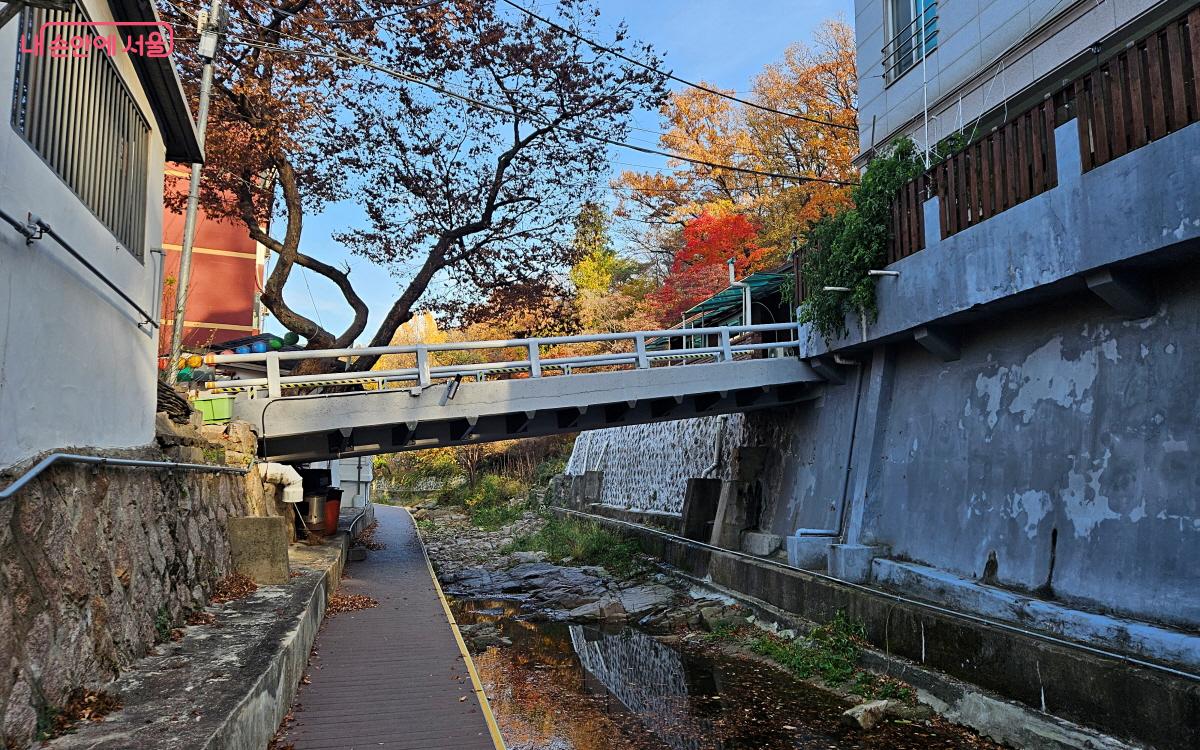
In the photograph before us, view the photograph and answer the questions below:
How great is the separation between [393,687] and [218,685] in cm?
230

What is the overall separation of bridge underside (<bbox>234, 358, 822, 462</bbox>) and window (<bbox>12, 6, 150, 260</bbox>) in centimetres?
568

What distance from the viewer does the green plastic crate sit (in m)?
11.7

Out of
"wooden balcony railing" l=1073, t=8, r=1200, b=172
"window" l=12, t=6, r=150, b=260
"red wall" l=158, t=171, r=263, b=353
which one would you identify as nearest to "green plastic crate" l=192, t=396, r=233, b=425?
"window" l=12, t=6, r=150, b=260

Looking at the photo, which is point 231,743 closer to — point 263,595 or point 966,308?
point 263,595

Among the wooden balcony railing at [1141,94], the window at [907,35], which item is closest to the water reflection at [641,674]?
the wooden balcony railing at [1141,94]

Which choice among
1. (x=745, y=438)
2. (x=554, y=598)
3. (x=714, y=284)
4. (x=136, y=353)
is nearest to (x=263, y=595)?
(x=136, y=353)

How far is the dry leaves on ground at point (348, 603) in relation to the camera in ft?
35.1

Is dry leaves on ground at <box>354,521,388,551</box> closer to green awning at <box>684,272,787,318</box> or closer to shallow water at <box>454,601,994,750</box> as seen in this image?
shallow water at <box>454,601,994,750</box>

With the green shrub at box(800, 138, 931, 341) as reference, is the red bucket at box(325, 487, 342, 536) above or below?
below

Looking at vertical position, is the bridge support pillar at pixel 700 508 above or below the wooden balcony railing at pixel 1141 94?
below

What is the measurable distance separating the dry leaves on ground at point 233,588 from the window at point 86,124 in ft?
11.4

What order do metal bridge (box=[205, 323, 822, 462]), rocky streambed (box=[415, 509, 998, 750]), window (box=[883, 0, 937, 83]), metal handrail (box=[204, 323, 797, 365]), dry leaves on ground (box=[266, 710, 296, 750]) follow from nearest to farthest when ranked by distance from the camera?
dry leaves on ground (box=[266, 710, 296, 750]) < rocky streambed (box=[415, 509, 998, 750]) < metal handrail (box=[204, 323, 797, 365]) < metal bridge (box=[205, 323, 822, 462]) < window (box=[883, 0, 937, 83])

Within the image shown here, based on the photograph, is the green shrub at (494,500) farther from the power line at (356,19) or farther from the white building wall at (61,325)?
the white building wall at (61,325)

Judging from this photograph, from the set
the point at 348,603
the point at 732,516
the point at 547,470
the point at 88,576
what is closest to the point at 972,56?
the point at 732,516
